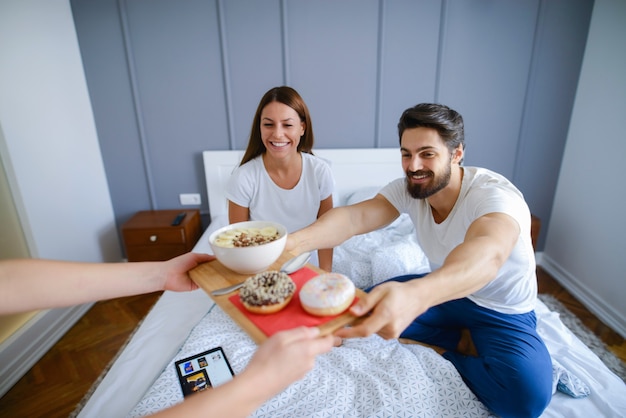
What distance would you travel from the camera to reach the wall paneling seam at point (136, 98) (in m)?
2.39

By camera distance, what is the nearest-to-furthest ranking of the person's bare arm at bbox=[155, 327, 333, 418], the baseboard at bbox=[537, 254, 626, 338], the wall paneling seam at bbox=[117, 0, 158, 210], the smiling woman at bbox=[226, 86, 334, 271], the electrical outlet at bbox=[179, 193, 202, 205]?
the person's bare arm at bbox=[155, 327, 333, 418] → the smiling woman at bbox=[226, 86, 334, 271] → the baseboard at bbox=[537, 254, 626, 338] → the wall paneling seam at bbox=[117, 0, 158, 210] → the electrical outlet at bbox=[179, 193, 202, 205]

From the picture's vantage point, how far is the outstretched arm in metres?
0.80

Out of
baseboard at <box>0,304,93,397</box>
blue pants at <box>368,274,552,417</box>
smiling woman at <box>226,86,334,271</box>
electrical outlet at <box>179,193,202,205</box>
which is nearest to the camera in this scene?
blue pants at <box>368,274,552,417</box>

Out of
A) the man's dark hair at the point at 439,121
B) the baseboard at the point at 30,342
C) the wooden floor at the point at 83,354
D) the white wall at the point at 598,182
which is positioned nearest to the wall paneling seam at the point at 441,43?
the white wall at the point at 598,182

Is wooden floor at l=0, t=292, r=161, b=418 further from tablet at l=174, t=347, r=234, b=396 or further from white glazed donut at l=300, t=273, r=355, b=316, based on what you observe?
white glazed donut at l=300, t=273, r=355, b=316

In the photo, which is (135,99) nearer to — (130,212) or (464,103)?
(130,212)

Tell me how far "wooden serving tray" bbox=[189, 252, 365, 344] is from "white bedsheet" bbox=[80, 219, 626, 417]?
0.49 meters

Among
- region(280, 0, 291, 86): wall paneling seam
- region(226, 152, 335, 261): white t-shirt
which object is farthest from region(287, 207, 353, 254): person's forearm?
region(280, 0, 291, 86): wall paneling seam

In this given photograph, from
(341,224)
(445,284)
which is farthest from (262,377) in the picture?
(341,224)

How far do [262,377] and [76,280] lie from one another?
59 cm

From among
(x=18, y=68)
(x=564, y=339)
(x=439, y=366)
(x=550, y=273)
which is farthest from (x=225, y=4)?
(x=550, y=273)

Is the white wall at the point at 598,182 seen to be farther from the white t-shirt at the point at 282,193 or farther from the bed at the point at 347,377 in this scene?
the white t-shirt at the point at 282,193

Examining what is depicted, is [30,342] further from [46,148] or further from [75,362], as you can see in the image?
[46,148]

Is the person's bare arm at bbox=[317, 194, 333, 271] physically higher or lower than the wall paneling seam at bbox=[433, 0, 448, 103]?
lower
